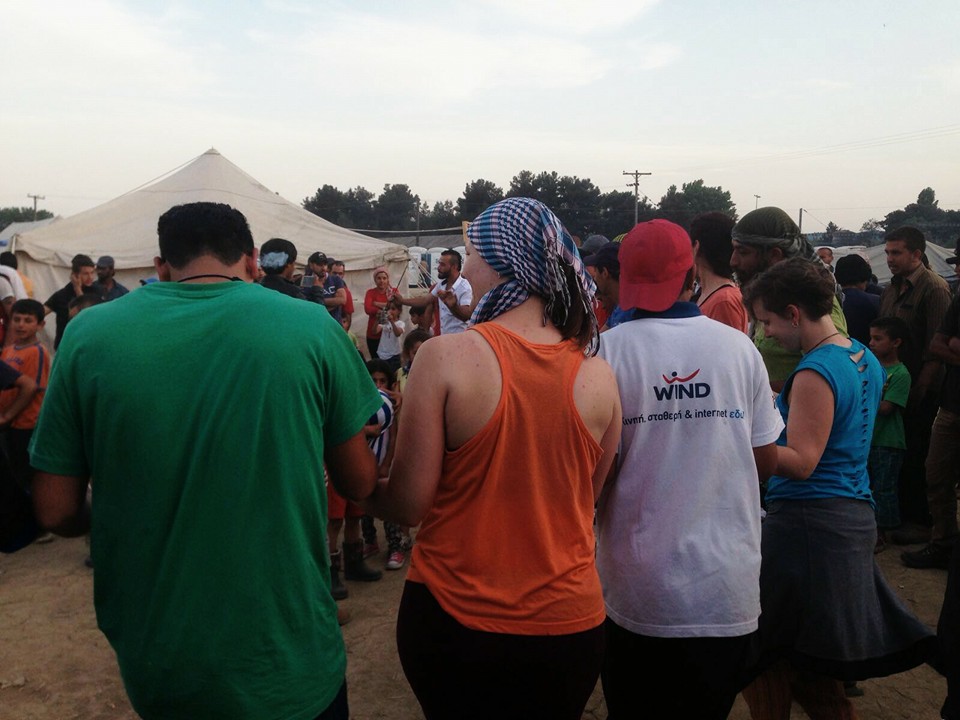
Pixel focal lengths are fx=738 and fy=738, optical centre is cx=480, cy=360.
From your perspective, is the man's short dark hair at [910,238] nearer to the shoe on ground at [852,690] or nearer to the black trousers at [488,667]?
the shoe on ground at [852,690]

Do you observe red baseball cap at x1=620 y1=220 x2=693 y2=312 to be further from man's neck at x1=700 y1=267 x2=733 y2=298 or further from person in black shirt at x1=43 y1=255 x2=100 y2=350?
person in black shirt at x1=43 y1=255 x2=100 y2=350

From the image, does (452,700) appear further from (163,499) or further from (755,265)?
(755,265)

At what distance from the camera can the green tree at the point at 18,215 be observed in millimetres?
86375

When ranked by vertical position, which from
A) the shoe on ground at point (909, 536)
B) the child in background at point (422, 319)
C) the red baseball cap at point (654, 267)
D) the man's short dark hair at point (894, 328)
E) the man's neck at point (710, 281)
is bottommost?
the shoe on ground at point (909, 536)

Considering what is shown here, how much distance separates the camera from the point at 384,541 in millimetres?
5949

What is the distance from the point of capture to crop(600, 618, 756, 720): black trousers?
6.85ft

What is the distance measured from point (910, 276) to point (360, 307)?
11791 millimetres

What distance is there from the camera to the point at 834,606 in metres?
2.52

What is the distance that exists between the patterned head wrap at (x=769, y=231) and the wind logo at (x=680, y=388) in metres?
1.52

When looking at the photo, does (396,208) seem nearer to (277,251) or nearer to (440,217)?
(440,217)

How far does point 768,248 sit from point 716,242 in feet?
0.93

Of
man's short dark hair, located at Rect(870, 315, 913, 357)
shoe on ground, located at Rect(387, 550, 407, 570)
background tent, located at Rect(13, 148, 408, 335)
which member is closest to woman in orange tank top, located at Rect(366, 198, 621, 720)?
shoe on ground, located at Rect(387, 550, 407, 570)

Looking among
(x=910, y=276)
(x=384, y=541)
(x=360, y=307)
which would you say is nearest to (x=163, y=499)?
(x=384, y=541)

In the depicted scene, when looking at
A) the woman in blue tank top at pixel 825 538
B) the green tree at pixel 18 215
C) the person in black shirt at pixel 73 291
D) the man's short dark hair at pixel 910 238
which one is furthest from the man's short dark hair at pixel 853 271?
the green tree at pixel 18 215
